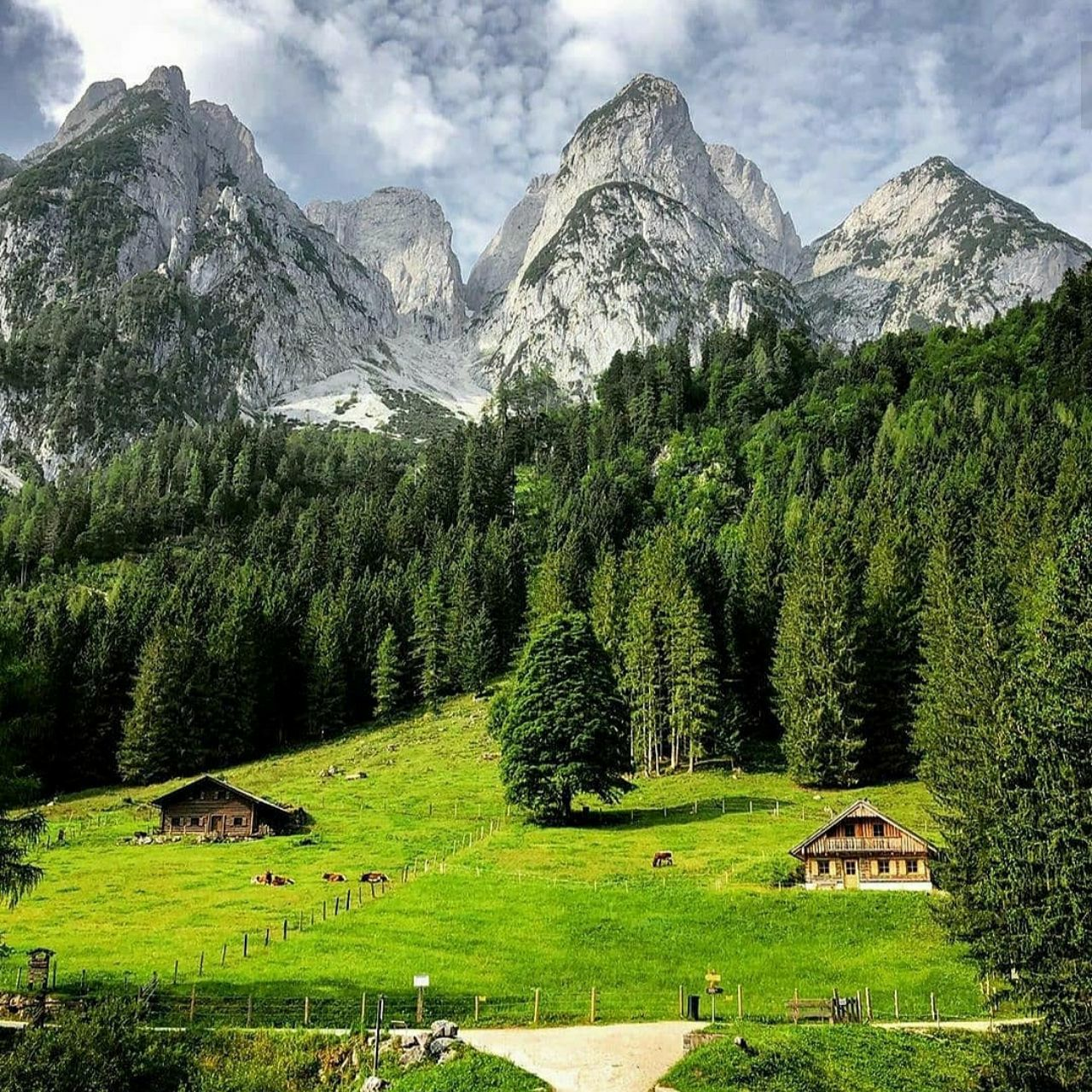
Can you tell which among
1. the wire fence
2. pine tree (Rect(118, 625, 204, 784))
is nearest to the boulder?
the wire fence

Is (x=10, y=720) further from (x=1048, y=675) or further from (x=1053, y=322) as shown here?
(x=1053, y=322)

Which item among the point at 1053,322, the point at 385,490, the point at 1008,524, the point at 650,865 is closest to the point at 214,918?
the point at 650,865

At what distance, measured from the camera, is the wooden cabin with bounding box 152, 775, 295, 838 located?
68.2 meters

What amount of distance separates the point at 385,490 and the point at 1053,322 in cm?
12764

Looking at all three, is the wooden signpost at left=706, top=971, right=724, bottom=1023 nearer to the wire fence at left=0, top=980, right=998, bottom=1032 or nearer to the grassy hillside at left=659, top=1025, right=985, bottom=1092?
the wire fence at left=0, top=980, right=998, bottom=1032

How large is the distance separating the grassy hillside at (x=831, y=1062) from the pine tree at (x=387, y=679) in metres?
85.3

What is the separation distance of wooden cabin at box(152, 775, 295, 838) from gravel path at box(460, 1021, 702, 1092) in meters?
43.5

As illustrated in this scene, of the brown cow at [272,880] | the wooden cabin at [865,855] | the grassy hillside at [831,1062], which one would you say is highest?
the wooden cabin at [865,855]

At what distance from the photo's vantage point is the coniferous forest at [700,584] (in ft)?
94.4

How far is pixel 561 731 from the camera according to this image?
214 feet

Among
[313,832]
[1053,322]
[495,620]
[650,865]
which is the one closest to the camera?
[650,865]

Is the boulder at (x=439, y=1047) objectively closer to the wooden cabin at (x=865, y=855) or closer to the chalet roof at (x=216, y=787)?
the wooden cabin at (x=865, y=855)

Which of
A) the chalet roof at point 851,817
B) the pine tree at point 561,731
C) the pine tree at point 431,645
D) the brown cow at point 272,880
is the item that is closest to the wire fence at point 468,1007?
Result: the chalet roof at point 851,817

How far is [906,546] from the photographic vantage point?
89375 mm
